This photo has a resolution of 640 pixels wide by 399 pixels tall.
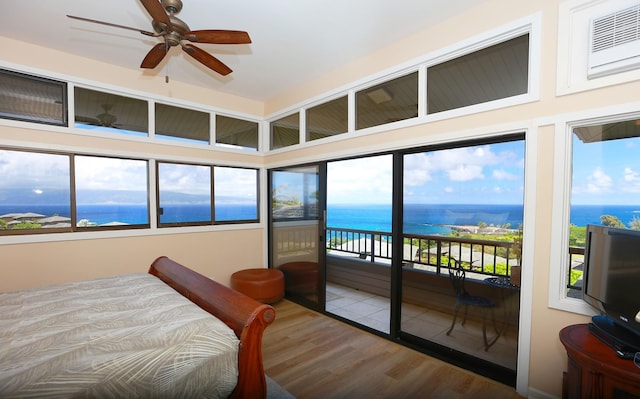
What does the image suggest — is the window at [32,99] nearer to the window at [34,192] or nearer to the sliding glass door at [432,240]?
the window at [34,192]

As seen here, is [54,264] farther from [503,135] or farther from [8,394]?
[503,135]

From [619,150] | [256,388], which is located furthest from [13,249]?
[619,150]

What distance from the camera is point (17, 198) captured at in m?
2.94

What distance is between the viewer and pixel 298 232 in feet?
13.9

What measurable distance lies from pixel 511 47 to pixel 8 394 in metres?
3.59

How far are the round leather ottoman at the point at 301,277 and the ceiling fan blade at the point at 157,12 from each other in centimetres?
307

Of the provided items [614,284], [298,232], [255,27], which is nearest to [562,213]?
[614,284]

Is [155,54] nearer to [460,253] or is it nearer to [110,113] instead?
[110,113]

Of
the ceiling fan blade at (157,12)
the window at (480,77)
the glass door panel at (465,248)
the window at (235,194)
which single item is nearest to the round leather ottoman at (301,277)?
the window at (235,194)

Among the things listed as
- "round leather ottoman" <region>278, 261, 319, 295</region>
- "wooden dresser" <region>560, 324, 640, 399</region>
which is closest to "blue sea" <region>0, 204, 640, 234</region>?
"round leather ottoman" <region>278, 261, 319, 295</region>

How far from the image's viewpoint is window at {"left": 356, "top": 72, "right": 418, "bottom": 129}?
285cm

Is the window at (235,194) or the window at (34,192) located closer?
the window at (34,192)

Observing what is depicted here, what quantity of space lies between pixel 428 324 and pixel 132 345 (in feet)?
8.69

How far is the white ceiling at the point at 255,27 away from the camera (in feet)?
7.79
